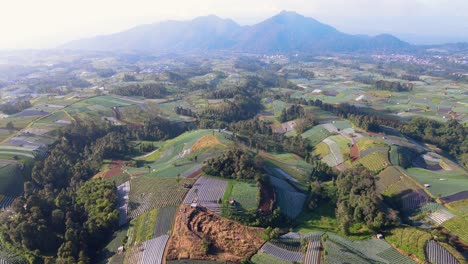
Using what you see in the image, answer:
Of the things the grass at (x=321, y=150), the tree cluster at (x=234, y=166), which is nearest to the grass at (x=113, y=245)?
the tree cluster at (x=234, y=166)

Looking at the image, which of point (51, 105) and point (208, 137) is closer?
point (208, 137)

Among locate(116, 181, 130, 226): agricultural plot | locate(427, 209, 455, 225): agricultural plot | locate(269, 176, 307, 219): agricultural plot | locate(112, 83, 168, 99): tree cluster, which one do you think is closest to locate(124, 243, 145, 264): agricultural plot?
locate(116, 181, 130, 226): agricultural plot

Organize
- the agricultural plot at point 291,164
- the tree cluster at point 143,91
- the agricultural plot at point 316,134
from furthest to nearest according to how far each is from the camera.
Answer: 1. the tree cluster at point 143,91
2. the agricultural plot at point 316,134
3. the agricultural plot at point 291,164

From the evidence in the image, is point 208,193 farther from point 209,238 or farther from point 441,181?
point 441,181

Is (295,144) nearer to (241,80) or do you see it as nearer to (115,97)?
(115,97)

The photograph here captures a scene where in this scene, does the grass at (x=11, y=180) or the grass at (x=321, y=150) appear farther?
the grass at (x=321, y=150)

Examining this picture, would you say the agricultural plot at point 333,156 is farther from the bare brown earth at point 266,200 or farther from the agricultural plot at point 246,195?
the agricultural plot at point 246,195

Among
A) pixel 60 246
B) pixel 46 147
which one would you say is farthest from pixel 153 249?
pixel 46 147

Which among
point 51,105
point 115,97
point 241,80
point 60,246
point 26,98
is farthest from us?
point 241,80
